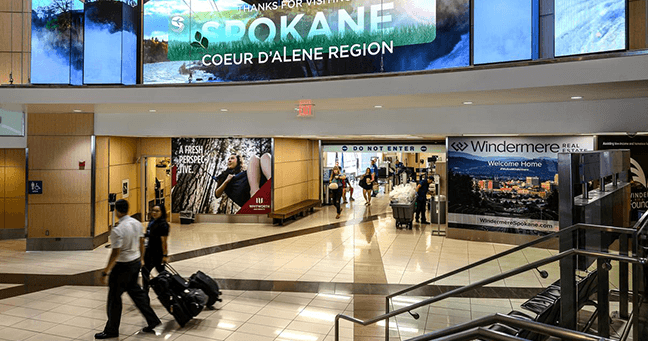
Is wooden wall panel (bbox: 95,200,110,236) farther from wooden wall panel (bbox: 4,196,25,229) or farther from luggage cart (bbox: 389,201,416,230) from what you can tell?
luggage cart (bbox: 389,201,416,230)

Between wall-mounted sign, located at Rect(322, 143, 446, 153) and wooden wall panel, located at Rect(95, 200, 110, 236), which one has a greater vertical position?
wall-mounted sign, located at Rect(322, 143, 446, 153)

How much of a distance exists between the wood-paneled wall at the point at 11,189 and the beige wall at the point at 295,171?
22.1ft

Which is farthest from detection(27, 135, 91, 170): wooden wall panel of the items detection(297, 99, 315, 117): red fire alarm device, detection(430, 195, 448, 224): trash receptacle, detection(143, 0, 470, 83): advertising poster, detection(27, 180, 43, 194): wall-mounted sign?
detection(430, 195, 448, 224): trash receptacle

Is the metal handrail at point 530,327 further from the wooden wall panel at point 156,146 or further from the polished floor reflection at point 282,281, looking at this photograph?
the wooden wall panel at point 156,146

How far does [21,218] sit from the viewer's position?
38.1 feet

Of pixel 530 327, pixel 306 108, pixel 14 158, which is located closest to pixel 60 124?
pixel 14 158

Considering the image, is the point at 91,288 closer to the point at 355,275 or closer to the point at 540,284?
the point at 355,275

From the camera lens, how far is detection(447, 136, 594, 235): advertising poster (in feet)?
31.2

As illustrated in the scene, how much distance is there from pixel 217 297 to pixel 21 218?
8.74 meters

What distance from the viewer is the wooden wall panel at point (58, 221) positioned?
978 cm

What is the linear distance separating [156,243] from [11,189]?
8144mm

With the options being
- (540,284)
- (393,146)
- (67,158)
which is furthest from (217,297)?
(393,146)

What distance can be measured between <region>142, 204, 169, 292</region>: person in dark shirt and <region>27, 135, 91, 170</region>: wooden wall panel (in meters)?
4.95

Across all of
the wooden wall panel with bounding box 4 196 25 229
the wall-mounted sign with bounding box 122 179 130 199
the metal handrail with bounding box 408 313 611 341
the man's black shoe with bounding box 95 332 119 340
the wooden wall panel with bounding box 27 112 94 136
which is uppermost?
the wooden wall panel with bounding box 27 112 94 136
